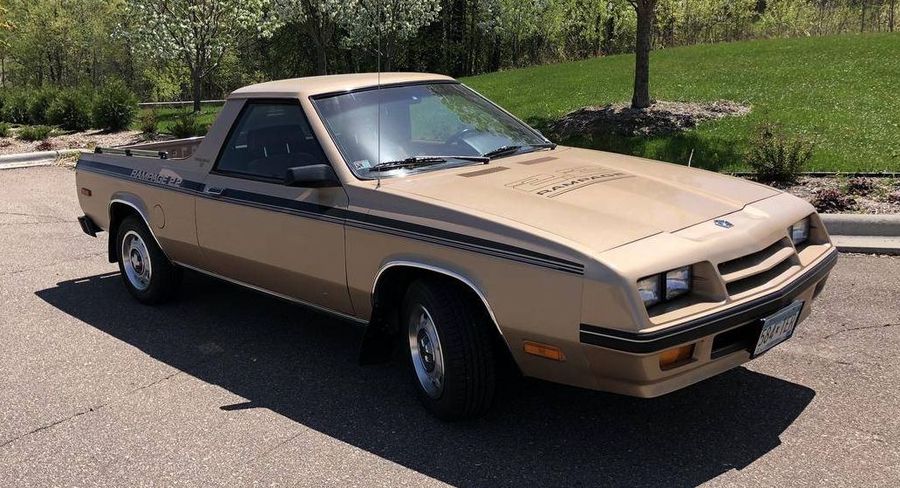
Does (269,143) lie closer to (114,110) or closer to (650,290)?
(650,290)

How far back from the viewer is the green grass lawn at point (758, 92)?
9.21 metres

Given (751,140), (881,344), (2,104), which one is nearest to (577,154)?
(881,344)

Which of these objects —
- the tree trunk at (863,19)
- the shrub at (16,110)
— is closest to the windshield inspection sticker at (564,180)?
the shrub at (16,110)

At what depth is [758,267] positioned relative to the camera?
11.2 feet

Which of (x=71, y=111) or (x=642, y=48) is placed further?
(x=71, y=111)

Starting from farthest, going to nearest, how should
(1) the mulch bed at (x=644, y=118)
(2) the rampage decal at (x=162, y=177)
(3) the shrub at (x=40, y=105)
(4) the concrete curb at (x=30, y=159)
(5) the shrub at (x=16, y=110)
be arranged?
(5) the shrub at (x=16, y=110)
(3) the shrub at (x=40, y=105)
(4) the concrete curb at (x=30, y=159)
(1) the mulch bed at (x=644, y=118)
(2) the rampage decal at (x=162, y=177)

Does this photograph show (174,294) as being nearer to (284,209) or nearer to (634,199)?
(284,209)

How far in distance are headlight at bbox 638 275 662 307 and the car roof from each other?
7.40ft

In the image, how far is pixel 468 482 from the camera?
3338 mm

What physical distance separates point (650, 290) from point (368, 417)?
1641 millimetres

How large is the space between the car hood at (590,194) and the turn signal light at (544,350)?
1.52 ft

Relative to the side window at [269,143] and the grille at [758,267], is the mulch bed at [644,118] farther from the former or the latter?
the grille at [758,267]

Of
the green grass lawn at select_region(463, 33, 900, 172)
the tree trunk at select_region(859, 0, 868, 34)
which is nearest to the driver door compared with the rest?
the green grass lawn at select_region(463, 33, 900, 172)

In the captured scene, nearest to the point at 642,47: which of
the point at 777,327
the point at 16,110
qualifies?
the point at 777,327
